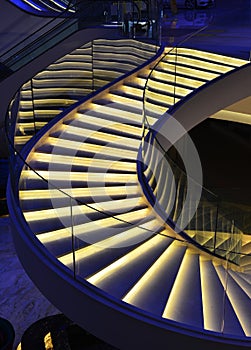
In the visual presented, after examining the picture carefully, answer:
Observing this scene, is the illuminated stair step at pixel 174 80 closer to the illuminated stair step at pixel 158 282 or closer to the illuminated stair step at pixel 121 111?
the illuminated stair step at pixel 121 111

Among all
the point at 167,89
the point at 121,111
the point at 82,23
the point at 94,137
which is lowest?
the point at 94,137

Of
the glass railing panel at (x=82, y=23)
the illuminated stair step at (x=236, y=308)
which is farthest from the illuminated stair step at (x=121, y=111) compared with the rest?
the illuminated stair step at (x=236, y=308)

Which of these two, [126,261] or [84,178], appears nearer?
[126,261]

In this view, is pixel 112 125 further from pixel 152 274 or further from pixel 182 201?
pixel 152 274

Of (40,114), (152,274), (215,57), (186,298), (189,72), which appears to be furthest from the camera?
(215,57)

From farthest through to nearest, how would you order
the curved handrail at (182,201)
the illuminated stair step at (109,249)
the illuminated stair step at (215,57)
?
1. the illuminated stair step at (215,57)
2. the curved handrail at (182,201)
3. the illuminated stair step at (109,249)

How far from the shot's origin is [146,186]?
23.0 feet

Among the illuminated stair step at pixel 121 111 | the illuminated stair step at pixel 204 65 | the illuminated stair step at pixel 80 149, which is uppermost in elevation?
the illuminated stair step at pixel 204 65

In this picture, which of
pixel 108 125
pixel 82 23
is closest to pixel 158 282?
pixel 108 125

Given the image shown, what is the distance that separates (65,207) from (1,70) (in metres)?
6.82

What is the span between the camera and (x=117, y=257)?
557 centimetres

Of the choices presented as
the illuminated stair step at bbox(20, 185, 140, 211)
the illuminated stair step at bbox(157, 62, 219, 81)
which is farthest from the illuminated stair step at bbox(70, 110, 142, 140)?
the illuminated stair step at bbox(20, 185, 140, 211)

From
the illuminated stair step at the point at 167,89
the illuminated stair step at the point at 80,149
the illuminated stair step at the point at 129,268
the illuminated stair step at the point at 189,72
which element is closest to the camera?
the illuminated stair step at the point at 129,268

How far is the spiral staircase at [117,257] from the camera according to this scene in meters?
4.89
